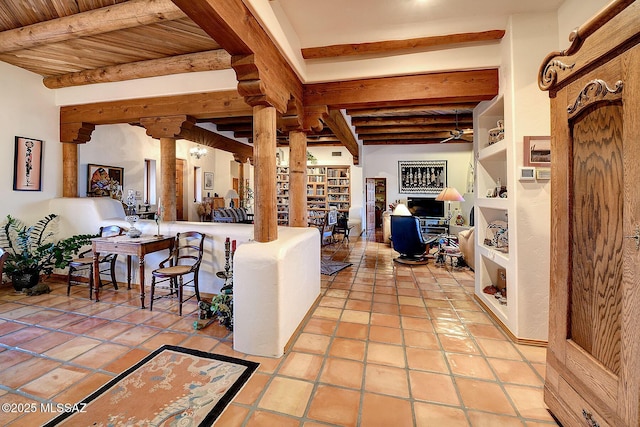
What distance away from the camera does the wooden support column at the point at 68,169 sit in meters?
4.25

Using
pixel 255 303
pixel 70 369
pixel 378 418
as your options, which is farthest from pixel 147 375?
pixel 378 418

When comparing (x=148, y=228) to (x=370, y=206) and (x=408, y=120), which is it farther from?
(x=370, y=206)

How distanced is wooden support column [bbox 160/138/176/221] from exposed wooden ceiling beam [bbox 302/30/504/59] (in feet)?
8.66

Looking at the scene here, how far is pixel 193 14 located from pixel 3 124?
396cm

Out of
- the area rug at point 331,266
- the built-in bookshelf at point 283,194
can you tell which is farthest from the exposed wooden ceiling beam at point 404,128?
the built-in bookshelf at point 283,194

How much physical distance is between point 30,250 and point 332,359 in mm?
4516

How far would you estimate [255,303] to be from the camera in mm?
2148

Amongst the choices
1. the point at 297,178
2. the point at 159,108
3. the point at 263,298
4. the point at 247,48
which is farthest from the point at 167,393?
the point at 159,108

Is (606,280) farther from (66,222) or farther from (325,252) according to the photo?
(66,222)

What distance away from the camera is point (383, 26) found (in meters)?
2.57

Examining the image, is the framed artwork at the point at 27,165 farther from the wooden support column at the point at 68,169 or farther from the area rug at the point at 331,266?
the area rug at the point at 331,266

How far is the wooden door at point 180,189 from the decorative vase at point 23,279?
411 centimetres

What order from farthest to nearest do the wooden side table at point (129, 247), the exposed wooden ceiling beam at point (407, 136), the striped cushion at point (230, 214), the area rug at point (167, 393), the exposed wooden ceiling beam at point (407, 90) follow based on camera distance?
1. the exposed wooden ceiling beam at point (407, 136)
2. the striped cushion at point (230, 214)
3. the wooden side table at point (129, 247)
4. the exposed wooden ceiling beam at point (407, 90)
5. the area rug at point (167, 393)

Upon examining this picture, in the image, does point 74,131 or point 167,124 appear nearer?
point 167,124
